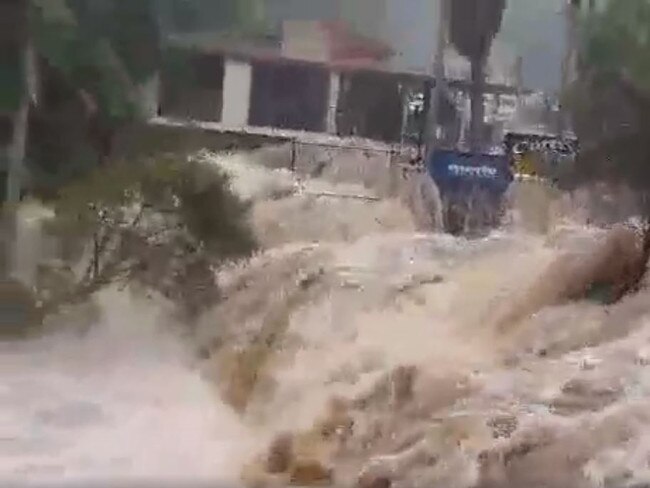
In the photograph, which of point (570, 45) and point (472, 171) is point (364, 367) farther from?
point (570, 45)

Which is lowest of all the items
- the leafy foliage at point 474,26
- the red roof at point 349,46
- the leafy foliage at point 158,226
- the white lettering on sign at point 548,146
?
the leafy foliage at point 158,226

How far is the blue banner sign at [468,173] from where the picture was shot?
1.34 m

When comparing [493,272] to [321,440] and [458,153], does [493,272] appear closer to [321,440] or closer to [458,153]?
[458,153]

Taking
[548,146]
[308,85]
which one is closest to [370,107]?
[308,85]

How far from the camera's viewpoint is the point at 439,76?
4.33 feet

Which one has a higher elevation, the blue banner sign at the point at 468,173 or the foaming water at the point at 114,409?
the blue banner sign at the point at 468,173

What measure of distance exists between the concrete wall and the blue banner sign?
258 millimetres

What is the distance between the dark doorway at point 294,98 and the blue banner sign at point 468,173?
0.55 ft

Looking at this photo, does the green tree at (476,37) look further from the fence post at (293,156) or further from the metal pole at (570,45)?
the fence post at (293,156)

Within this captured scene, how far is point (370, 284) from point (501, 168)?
235mm

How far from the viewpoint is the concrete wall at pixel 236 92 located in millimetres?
1279

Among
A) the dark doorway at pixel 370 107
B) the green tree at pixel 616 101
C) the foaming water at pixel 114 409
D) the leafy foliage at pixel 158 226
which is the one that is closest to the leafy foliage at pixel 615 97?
the green tree at pixel 616 101

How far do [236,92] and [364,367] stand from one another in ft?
1.30

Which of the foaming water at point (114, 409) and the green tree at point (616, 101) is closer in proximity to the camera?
the foaming water at point (114, 409)
